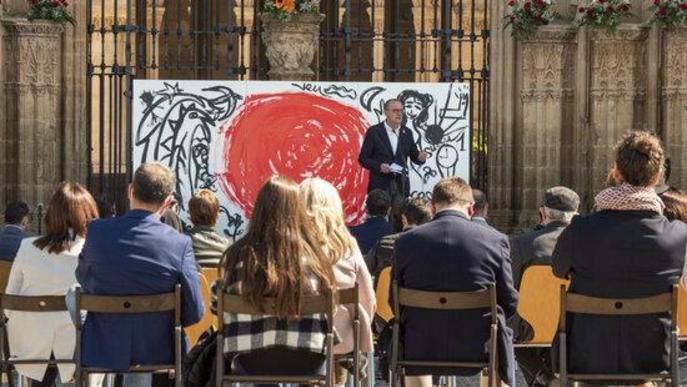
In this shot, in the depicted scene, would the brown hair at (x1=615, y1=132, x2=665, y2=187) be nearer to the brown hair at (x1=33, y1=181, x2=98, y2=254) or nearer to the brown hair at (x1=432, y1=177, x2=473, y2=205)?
the brown hair at (x1=432, y1=177, x2=473, y2=205)

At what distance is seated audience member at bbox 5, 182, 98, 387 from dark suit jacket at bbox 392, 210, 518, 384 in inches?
66.3

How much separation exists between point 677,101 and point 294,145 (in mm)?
3815

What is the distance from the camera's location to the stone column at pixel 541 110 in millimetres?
16891

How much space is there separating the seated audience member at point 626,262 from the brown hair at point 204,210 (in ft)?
8.78

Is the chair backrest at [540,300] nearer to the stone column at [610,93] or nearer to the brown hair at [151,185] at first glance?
the brown hair at [151,185]

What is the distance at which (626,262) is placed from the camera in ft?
24.7

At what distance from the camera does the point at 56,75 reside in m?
16.8

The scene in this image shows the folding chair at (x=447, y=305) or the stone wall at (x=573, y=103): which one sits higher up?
the stone wall at (x=573, y=103)

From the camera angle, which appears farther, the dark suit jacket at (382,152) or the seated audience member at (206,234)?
the dark suit jacket at (382,152)

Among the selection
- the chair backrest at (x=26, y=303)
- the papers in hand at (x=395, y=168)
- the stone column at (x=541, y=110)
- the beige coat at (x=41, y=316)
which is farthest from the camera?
the stone column at (x=541, y=110)

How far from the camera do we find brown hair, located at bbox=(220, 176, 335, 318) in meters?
6.95

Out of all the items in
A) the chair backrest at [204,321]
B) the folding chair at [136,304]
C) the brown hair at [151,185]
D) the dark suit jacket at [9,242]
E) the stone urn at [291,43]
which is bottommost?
the chair backrest at [204,321]

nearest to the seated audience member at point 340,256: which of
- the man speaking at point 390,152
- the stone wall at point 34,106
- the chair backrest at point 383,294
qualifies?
the chair backrest at point 383,294

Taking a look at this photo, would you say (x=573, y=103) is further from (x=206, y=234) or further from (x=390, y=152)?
(x=206, y=234)
